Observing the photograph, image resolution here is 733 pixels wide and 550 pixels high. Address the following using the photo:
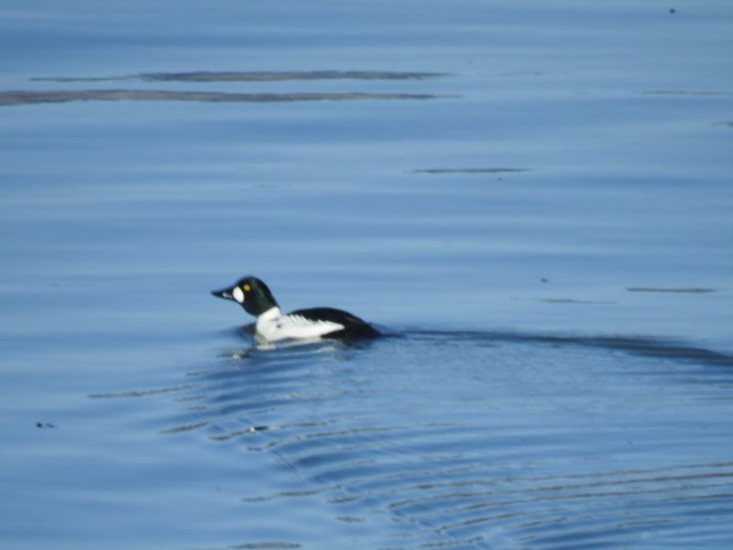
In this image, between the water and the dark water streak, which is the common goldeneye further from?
the dark water streak

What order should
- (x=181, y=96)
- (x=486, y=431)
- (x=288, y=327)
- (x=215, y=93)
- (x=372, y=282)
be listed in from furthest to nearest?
Answer: (x=215, y=93), (x=181, y=96), (x=372, y=282), (x=288, y=327), (x=486, y=431)

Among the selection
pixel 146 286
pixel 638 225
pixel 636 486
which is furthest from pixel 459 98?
pixel 636 486

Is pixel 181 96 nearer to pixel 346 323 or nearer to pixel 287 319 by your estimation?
pixel 287 319

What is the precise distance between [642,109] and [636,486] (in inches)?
427

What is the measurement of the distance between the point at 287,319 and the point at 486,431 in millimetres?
2759

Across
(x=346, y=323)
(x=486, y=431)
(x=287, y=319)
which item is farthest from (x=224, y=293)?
(x=486, y=431)

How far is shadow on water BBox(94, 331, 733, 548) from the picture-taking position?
7961 mm

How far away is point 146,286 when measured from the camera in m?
12.8

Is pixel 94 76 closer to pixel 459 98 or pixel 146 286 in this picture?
pixel 459 98

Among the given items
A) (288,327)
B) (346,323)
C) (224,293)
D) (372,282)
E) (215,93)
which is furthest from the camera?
(215,93)

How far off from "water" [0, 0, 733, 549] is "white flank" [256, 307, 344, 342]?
6.0 inches

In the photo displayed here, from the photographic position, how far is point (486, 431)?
9359mm

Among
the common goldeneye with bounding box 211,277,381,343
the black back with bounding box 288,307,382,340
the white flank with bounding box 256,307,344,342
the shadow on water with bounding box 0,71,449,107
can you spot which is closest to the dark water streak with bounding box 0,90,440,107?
the shadow on water with bounding box 0,71,449,107

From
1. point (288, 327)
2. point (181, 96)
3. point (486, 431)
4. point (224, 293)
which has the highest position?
point (181, 96)
